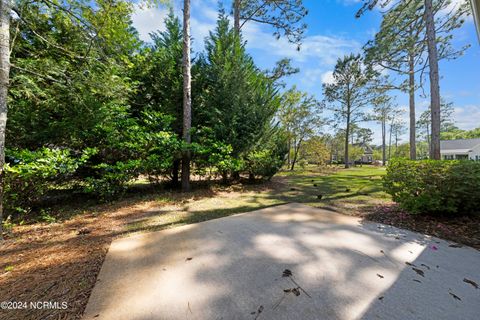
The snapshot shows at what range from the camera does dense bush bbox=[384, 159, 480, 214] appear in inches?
130

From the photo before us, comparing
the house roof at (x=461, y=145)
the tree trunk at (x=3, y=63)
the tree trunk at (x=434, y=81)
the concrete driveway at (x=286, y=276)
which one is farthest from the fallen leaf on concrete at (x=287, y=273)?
the house roof at (x=461, y=145)

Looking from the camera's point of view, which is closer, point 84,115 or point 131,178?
point 84,115

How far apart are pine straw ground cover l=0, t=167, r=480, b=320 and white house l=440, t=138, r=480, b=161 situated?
103 ft

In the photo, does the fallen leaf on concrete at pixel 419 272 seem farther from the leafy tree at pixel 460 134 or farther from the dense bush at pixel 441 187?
the leafy tree at pixel 460 134

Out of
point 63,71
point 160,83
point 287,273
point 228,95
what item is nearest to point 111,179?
point 63,71

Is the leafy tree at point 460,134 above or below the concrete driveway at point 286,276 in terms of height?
above

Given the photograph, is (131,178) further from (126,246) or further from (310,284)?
(310,284)

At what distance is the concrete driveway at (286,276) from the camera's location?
154 centimetres

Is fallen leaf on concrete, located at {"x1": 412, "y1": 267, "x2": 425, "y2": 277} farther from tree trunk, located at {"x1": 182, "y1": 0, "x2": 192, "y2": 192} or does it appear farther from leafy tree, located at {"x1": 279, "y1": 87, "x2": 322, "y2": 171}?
leafy tree, located at {"x1": 279, "y1": 87, "x2": 322, "y2": 171}

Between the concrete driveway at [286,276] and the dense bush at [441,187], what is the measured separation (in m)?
0.89

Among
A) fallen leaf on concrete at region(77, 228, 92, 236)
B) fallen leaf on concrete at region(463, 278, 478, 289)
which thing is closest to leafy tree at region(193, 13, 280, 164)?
fallen leaf on concrete at region(77, 228, 92, 236)

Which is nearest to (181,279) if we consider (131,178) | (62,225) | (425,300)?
(425,300)

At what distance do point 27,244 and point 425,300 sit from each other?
16.8 ft

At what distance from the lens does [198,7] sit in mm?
6566
